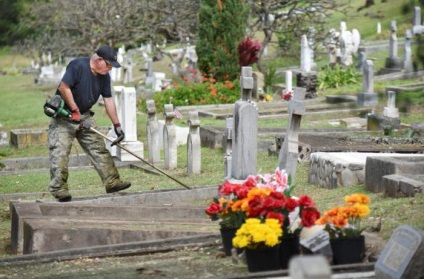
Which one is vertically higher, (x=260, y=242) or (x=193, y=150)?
(x=260, y=242)

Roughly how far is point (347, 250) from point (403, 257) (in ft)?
2.73

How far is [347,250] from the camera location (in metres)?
8.41

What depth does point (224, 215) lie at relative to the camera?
9055 millimetres

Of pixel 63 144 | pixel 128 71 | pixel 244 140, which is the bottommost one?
pixel 128 71

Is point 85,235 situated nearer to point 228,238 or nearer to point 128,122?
point 228,238

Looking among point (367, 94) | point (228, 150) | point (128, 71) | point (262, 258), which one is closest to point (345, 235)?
point (262, 258)

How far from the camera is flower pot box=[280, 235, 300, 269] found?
863cm

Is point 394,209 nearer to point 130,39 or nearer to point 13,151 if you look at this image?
point 13,151

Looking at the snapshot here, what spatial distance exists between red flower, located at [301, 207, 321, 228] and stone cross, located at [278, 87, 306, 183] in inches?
57.0

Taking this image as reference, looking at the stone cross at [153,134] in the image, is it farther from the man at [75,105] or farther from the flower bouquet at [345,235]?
the flower bouquet at [345,235]

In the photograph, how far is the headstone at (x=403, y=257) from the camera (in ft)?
24.7

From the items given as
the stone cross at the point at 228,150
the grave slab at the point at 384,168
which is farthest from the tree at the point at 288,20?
the grave slab at the point at 384,168

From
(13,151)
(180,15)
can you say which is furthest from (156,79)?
(13,151)

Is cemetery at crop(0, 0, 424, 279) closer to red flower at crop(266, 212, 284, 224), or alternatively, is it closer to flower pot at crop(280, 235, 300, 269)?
flower pot at crop(280, 235, 300, 269)
